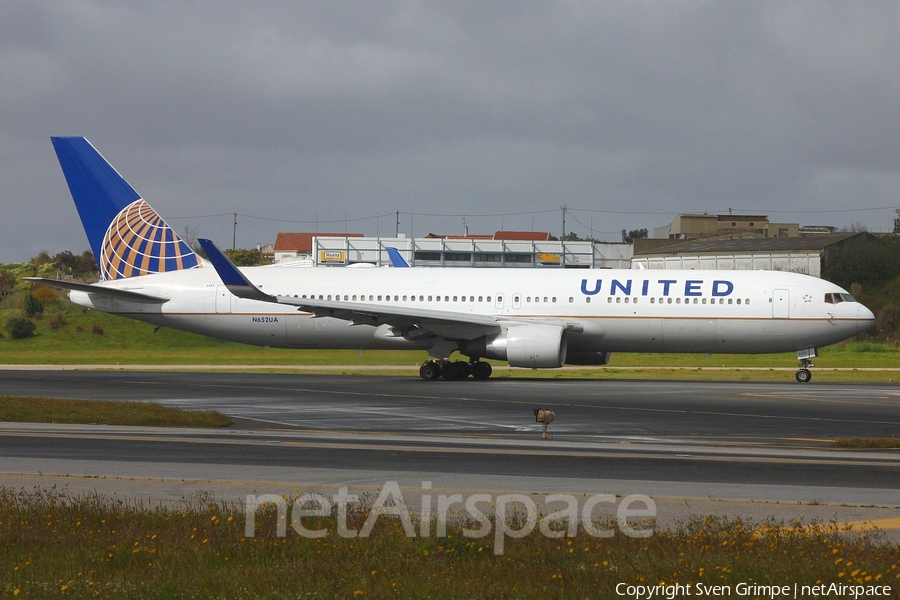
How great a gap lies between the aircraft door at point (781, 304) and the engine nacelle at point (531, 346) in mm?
7256

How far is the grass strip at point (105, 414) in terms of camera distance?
68.7 feet

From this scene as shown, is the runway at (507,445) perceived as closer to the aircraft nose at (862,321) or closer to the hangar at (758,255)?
the aircraft nose at (862,321)

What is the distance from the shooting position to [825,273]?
87.5m

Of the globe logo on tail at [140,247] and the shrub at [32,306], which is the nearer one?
the globe logo on tail at [140,247]

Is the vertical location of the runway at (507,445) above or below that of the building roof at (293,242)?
below

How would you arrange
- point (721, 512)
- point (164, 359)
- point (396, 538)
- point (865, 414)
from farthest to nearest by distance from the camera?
1. point (164, 359)
2. point (865, 414)
3. point (721, 512)
4. point (396, 538)

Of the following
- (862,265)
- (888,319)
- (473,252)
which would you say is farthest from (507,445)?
(862,265)

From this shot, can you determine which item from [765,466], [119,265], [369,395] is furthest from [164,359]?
[765,466]

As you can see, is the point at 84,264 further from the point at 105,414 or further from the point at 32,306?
the point at 105,414

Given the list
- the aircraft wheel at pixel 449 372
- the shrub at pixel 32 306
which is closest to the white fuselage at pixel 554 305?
the aircraft wheel at pixel 449 372

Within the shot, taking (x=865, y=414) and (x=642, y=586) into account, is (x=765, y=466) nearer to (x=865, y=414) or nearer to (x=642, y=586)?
(x=642, y=586)

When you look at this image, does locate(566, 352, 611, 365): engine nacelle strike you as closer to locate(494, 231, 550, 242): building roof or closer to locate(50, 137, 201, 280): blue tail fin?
locate(50, 137, 201, 280): blue tail fin

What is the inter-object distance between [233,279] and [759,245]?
216ft

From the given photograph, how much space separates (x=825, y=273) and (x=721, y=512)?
268 ft
